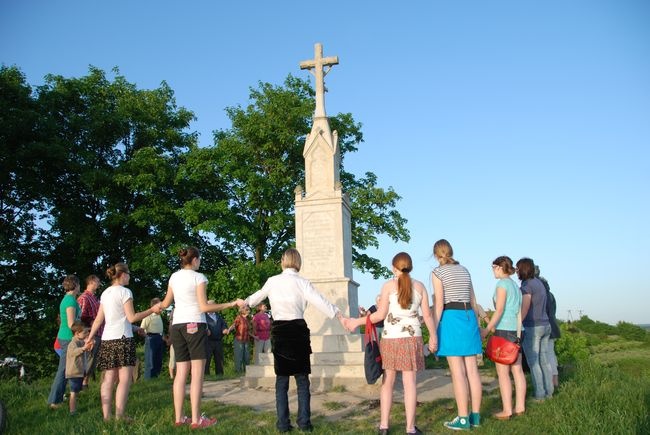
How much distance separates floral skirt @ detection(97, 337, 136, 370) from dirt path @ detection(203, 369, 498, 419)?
1956mm

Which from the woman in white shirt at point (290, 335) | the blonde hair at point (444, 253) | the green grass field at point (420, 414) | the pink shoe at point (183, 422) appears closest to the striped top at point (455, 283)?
the blonde hair at point (444, 253)

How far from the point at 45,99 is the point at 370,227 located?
13718mm

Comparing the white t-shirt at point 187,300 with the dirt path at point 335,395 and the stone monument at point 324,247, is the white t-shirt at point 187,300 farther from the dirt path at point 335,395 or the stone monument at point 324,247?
the stone monument at point 324,247

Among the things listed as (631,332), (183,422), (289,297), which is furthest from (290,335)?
(631,332)

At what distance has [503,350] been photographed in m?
5.67

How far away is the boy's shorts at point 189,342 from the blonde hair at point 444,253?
260cm

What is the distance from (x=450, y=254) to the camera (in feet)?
18.0

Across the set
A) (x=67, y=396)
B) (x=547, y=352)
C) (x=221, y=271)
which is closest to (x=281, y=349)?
(x=547, y=352)

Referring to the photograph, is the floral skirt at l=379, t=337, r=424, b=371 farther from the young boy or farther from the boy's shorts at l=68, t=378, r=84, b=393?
the boy's shorts at l=68, t=378, r=84, b=393

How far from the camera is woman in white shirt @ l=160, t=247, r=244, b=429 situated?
209 inches

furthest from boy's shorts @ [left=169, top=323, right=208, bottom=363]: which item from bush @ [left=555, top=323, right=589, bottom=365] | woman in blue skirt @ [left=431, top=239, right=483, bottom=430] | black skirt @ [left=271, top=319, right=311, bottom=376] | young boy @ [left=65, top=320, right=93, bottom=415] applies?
bush @ [left=555, top=323, right=589, bottom=365]

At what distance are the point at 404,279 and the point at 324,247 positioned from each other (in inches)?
217

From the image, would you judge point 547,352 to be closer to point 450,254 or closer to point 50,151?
point 450,254

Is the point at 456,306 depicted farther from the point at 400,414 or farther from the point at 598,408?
the point at 598,408
